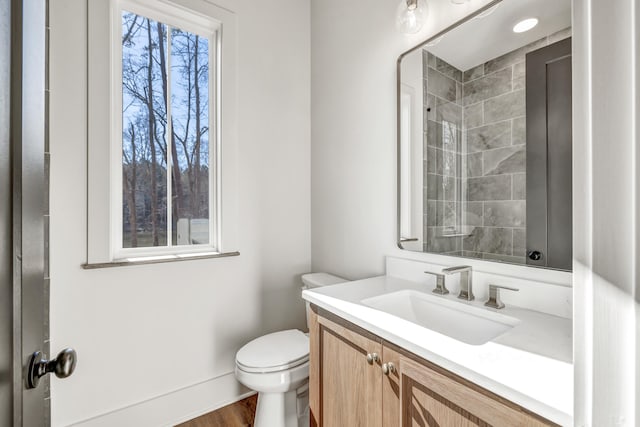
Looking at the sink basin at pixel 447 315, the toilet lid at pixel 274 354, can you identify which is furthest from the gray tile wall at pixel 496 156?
the toilet lid at pixel 274 354

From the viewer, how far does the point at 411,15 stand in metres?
1.35

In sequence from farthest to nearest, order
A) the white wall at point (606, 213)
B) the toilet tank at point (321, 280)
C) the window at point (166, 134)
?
the toilet tank at point (321, 280)
the window at point (166, 134)
the white wall at point (606, 213)

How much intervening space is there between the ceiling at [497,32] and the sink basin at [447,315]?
0.95 metres

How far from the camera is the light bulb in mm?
1326

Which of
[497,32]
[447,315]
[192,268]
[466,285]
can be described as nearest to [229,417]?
[192,268]

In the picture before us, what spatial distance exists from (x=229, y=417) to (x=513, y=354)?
1605 millimetres

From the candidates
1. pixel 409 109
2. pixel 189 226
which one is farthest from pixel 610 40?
pixel 189 226

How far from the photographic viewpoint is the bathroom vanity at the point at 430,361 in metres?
0.61

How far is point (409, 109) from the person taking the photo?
4.78 ft

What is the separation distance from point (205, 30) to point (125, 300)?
1.61 meters

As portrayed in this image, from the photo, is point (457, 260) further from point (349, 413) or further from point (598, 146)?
point (598, 146)

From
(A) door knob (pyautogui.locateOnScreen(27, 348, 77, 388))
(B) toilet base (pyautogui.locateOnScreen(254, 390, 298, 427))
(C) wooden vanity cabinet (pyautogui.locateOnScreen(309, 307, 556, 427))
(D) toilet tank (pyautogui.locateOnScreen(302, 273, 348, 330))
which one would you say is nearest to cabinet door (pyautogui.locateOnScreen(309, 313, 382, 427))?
(C) wooden vanity cabinet (pyautogui.locateOnScreen(309, 307, 556, 427))

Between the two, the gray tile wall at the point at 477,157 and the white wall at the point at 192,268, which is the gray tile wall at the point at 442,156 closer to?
the gray tile wall at the point at 477,157

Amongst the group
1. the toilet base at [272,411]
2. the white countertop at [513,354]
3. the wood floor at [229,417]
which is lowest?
the wood floor at [229,417]
